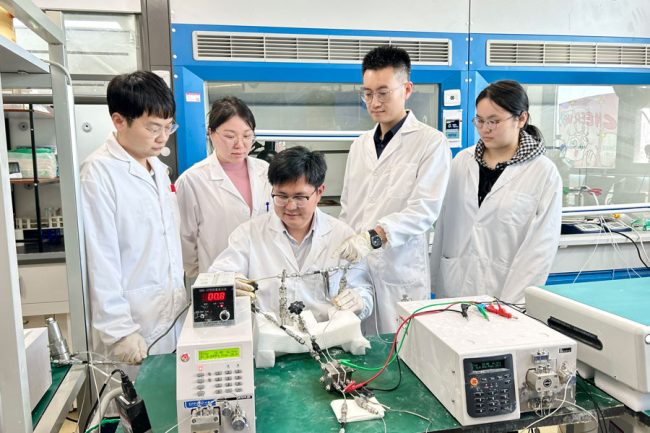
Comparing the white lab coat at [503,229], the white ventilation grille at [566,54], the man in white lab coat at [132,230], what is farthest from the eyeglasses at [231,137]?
the white ventilation grille at [566,54]

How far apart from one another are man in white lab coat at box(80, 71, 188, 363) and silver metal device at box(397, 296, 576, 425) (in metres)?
0.97

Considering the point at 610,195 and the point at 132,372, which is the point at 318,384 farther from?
the point at 610,195

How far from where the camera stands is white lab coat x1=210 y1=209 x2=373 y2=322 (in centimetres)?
164

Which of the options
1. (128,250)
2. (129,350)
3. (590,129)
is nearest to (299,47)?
(128,250)

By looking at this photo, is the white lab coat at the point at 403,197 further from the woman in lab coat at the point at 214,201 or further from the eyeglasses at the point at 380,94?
the woman in lab coat at the point at 214,201

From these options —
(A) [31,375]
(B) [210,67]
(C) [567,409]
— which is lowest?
(C) [567,409]

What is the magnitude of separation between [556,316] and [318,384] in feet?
2.29

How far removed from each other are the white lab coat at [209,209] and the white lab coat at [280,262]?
33 centimetres

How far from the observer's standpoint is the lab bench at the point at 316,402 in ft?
3.42

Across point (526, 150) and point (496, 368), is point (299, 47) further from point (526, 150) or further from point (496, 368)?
point (496, 368)

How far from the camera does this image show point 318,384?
122 centimetres

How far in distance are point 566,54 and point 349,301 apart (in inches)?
96.4

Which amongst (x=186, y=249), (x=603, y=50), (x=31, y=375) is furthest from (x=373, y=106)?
(x=603, y=50)

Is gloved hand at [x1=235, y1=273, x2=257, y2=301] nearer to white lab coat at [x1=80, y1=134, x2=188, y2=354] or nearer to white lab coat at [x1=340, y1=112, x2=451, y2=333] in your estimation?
white lab coat at [x1=80, y1=134, x2=188, y2=354]
